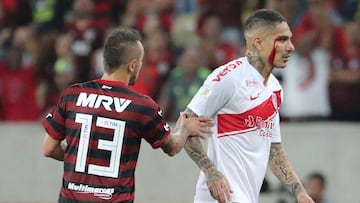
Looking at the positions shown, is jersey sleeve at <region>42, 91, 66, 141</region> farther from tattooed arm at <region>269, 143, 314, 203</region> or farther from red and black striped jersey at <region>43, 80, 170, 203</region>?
tattooed arm at <region>269, 143, 314, 203</region>

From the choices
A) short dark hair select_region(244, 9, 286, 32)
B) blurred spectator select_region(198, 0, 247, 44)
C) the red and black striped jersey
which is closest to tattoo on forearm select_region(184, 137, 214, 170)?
the red and black striped jersey

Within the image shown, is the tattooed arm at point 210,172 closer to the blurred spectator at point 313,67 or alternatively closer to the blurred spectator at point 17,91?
the blurred spectator at point 313,67

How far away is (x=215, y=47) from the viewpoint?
12766 mm

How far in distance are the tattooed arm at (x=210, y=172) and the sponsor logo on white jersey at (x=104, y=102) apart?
622 mm

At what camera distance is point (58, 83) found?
43.7ft

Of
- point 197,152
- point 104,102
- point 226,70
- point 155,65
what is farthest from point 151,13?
point 104,102

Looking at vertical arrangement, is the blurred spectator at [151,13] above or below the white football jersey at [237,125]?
above

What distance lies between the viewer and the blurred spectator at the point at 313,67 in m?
11.9

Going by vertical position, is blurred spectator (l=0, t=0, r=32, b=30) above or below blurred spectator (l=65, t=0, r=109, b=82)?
above

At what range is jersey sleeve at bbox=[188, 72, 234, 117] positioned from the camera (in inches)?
294

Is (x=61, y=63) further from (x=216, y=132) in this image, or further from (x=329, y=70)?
(x=216, y=132)

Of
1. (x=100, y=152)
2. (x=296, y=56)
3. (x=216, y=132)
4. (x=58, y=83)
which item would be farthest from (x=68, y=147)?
(x=58, y=83)

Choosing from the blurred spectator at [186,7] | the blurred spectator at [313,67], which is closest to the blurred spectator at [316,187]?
the blurred spectator at [313,67]

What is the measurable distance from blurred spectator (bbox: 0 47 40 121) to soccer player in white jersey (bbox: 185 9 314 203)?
20.6 feet
